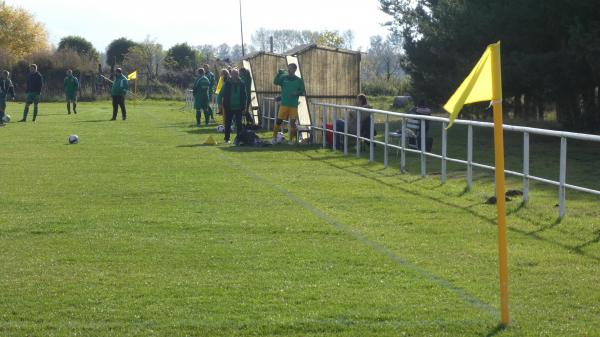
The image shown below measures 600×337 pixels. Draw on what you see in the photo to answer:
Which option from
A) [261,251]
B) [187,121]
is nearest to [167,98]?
[187,121]

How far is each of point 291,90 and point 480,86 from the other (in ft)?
57.5

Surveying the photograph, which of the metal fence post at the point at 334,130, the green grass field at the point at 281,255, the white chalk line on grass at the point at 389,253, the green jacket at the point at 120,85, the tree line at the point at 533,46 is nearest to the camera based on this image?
the green grass field at the point at 281,255

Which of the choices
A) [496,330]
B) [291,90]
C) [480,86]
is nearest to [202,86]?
[291,90]

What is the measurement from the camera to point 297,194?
13.9 m

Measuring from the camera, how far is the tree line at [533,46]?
25.7m

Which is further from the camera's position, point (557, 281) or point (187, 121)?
point (187, 121)

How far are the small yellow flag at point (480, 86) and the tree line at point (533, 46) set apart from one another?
1886 centimetres

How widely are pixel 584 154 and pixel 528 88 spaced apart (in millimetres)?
3832

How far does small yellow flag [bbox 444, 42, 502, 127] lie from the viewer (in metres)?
6.18

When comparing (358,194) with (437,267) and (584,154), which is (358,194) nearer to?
(437,267)

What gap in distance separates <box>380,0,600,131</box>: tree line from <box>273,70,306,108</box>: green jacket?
262 inches

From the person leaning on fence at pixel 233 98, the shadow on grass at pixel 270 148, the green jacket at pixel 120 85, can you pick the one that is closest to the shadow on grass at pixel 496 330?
the shadow on grass at pixel 270 148

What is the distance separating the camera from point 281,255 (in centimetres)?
909

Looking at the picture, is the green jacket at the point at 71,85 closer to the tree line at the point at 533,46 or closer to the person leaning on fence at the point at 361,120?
the tree line at the point at 533,46
